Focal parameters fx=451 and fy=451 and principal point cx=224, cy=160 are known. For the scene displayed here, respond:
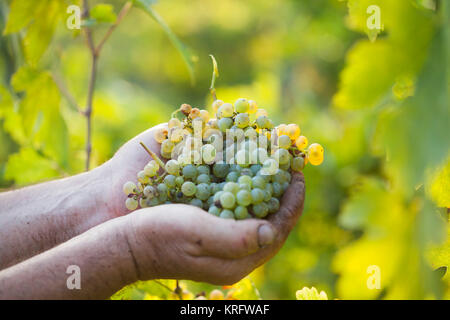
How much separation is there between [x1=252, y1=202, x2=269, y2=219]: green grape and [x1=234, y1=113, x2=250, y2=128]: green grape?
15cm

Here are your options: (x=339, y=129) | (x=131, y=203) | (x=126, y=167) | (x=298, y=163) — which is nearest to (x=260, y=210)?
(x=298, y=163)

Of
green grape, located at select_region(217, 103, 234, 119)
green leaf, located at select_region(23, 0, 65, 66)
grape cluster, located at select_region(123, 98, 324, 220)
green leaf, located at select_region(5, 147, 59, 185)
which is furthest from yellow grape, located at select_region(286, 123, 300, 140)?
green leaf, located at select_region(5, 147, 59, 185)

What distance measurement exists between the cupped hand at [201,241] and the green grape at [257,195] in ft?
0.12

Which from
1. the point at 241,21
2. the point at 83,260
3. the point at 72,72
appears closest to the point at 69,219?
the point at 83,260

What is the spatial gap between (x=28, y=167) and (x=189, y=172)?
731 millimetres

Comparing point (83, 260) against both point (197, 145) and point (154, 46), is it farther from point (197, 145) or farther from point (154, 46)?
point (154, 46)

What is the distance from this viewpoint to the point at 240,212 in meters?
0.65

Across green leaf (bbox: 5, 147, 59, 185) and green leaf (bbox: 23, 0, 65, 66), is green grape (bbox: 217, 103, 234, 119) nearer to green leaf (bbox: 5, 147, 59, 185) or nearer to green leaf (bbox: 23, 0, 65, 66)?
green leaf (bbox: 23, 0, 65, 66)

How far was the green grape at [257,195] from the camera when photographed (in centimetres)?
66

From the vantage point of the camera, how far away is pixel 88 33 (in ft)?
4.00

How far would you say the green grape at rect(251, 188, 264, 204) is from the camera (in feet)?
2.15

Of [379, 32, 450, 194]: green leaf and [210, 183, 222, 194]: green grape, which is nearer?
[379, 32, 450, 194]: green leaf

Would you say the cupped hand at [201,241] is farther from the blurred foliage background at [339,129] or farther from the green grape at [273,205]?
the blurred foliage background at [339,129]

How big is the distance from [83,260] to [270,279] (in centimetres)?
141
